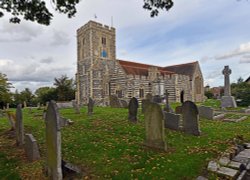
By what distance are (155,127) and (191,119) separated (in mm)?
2287

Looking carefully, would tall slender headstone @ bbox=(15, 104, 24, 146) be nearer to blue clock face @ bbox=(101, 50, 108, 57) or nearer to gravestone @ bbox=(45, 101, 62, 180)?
gravestone @ bbox=(45, 101, 62, 180)

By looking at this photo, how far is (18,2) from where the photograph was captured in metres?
6.92

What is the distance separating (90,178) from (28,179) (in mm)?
1454

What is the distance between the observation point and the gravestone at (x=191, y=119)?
7660 millimetres

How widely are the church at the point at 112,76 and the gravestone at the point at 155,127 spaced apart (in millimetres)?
22418

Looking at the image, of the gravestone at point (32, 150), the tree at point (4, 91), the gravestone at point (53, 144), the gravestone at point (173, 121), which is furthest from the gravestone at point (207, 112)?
the tree at point (4, 91)

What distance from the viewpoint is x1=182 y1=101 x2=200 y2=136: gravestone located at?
7.66m

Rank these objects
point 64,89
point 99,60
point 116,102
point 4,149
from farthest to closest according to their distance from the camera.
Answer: point 64,89
point 99,60
point 116,102
point 4,149

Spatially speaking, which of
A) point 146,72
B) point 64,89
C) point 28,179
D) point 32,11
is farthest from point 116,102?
point 64,89

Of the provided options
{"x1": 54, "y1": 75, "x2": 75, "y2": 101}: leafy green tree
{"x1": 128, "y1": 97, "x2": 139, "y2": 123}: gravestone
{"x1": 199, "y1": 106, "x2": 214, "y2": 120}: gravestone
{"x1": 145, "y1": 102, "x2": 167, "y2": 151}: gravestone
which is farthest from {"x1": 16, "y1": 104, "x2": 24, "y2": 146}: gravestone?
{"x1": 54, "y1": 75, "x2": 75, "y2": 101}: leafy green tree

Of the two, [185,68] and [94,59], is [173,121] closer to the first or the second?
[94,59]

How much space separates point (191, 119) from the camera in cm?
781

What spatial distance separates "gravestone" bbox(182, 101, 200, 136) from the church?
2092 centimetres

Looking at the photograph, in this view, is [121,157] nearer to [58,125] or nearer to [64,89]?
[58,125]
